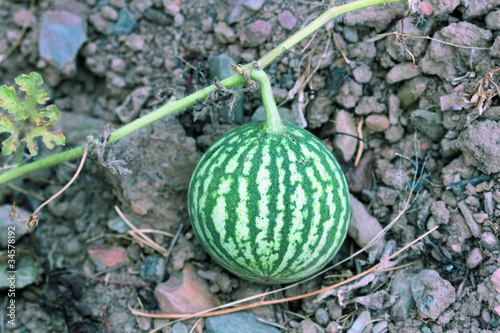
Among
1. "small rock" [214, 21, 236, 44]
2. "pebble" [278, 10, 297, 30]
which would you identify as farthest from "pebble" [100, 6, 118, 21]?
"pebble" [278, 10, 297, 30]

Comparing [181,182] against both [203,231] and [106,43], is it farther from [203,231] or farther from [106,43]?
[106,43]

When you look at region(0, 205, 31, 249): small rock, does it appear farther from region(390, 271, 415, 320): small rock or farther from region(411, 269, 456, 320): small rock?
region(411, 269, 456, 320): small rock

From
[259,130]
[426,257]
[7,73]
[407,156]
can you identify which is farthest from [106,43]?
[426,257]

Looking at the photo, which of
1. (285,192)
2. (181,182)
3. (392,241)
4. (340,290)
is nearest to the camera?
(285,192)

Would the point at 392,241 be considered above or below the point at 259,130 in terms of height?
below

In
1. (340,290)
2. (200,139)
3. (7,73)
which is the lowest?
(340,290)

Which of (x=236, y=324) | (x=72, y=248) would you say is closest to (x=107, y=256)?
(x=72, y=248)

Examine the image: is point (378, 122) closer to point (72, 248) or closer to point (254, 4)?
point (254, 4)
